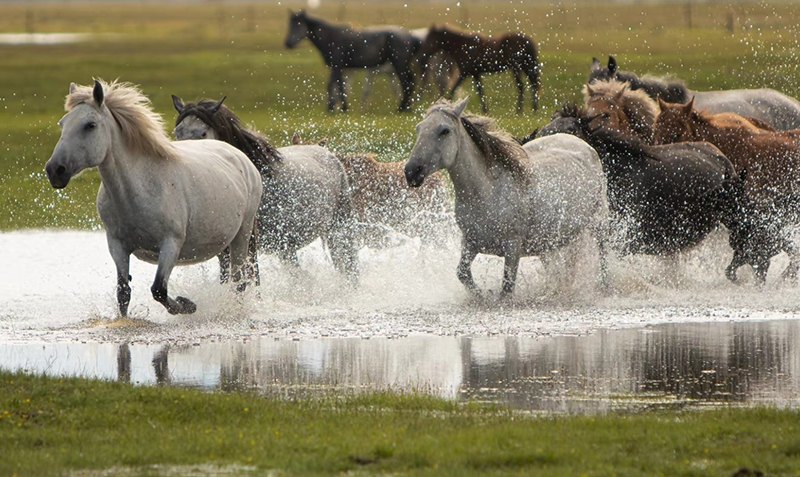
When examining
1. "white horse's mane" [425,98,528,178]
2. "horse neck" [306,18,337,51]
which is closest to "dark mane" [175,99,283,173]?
"white horse's mane" [425,98,528,178]

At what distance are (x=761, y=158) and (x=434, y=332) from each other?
16.1 ft

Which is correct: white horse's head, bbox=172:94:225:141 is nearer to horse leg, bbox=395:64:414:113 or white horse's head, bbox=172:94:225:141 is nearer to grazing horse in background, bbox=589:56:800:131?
grazing horse in background, bbox=589:56:800:131

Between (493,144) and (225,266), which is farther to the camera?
(493,144)

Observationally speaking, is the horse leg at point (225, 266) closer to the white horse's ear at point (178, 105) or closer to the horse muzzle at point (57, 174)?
the white horse's ear at point (178, 105)

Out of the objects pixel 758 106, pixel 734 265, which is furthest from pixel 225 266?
pixel 758 106

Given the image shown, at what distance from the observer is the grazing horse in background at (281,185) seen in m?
11.7

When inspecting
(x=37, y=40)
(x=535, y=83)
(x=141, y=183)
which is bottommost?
(x=141, y=183)

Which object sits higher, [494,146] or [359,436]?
[494,146]

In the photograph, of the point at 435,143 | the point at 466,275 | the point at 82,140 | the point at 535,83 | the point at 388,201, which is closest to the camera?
the point at 82,140

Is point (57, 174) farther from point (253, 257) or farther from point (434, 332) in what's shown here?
point (434, 332)

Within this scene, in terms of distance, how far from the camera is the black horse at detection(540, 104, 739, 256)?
1220cm

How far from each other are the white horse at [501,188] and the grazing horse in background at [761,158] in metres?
1.88

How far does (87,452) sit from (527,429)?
6.91 feet

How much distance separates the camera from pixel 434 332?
9.45 meters
